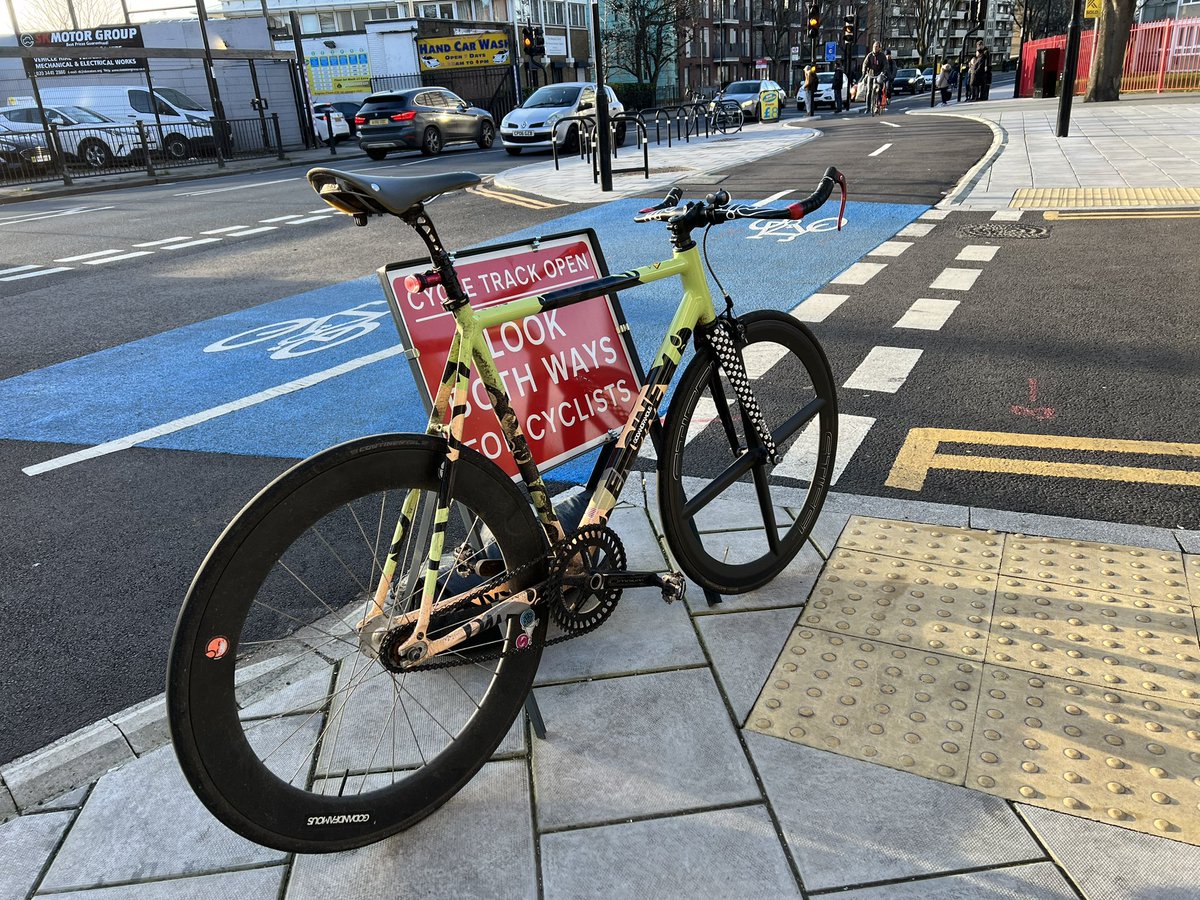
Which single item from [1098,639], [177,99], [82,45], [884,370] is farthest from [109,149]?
[1098,639]

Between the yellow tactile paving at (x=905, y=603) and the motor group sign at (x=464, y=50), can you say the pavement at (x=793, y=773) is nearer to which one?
the yellow tactile paving at (x=905, y=603)

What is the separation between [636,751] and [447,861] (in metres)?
0.57

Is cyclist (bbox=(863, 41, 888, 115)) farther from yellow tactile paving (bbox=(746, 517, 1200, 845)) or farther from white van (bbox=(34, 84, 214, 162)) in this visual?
yellow tactile paving (bbox=(746, 517, 1200, 845))

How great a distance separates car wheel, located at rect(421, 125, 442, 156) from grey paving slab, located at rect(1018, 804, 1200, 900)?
23617 mm

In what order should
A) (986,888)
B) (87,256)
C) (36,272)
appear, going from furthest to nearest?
(87,256) < (36,272) < (986,888)

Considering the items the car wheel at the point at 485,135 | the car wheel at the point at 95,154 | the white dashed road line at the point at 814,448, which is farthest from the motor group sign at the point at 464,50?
the white dashed road line at the point at 814,448

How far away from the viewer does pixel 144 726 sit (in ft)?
8.36

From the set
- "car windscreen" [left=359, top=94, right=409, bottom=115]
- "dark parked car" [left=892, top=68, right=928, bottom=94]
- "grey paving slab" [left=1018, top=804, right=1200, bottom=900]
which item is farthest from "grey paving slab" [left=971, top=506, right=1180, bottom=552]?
"dark parked car" [left=892, top=68, right=928, bottom=94]

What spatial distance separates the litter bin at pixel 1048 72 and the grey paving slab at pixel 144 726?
37326mm

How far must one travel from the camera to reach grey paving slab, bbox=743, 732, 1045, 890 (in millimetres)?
1983

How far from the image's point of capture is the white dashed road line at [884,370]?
5.18m

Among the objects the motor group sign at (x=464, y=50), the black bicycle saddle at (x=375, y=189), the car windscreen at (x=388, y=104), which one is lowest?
the car windscreen at (x=388, y=104)

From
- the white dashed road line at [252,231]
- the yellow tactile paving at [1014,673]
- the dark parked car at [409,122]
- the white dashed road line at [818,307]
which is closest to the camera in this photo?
the yellow tactile paving at [1014,673]

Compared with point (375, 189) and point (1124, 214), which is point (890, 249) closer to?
point (1124, 214)
